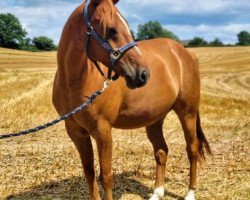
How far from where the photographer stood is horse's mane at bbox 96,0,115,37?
152 inches

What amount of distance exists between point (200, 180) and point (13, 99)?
9079 millimetres

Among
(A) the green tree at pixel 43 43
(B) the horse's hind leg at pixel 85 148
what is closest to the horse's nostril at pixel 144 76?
(B) the horse's hind leg at pixel 85 148

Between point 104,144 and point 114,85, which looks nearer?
point 104,144

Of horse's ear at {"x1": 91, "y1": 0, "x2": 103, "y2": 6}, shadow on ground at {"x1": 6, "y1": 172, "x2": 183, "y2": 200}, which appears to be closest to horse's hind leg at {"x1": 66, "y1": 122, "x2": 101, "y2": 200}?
shadow on ground at {"x1": 6, "y1": 172, "x2": 183, "y2": 200}

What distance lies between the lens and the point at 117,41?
389 cm

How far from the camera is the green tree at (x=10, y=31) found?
73.5 metres

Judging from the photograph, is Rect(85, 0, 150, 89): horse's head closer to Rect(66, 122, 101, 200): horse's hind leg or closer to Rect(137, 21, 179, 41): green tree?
Rect(66, 122, 101, 200): horse's hind leg

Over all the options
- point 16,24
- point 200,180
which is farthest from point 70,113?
point 16,24

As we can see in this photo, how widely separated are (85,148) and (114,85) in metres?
0.84

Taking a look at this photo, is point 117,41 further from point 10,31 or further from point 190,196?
point 10,31

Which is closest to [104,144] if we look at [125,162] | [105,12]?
[105,12]

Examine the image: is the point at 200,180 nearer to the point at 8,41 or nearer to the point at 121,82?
the point at 121,82

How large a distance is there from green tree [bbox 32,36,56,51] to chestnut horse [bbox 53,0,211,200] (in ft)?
243

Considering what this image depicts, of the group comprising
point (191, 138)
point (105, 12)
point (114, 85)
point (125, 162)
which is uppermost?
point (105, 12)
